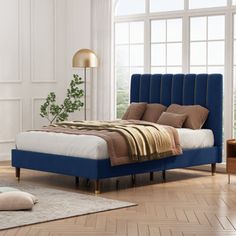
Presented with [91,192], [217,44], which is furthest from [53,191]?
[217,44]

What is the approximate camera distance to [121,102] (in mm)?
10109

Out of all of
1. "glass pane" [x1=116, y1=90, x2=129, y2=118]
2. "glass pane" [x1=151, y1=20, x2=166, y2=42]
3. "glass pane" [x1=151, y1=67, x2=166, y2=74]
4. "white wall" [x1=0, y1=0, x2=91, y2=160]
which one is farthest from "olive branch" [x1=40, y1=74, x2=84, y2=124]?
"glass pane" [x1=151, y1=20, x2=166, y2=42]

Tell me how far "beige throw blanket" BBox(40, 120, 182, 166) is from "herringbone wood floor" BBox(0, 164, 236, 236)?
0.37 m

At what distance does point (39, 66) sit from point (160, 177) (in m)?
2.93

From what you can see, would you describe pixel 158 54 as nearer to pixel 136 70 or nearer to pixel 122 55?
pixel 136 70

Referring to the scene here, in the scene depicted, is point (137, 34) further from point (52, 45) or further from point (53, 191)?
point (53, 191)

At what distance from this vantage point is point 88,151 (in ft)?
23.2

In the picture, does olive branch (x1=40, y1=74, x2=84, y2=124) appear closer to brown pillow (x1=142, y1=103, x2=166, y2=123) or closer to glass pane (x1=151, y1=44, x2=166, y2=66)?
glass pane (x1=151, y1=44, x2=166, y2=66)

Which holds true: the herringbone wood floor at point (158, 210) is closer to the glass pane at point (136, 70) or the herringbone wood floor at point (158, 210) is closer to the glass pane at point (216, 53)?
the glass pane at point (216, 53)

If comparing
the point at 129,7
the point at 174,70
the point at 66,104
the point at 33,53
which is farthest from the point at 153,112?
the point at 33,53

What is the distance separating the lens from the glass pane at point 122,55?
10.0 meters

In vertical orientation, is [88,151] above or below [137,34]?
below

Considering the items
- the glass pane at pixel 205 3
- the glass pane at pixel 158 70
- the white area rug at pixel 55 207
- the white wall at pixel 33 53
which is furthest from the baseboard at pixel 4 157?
the glass pane at pixel 205 3

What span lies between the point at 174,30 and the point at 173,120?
1.60 m
